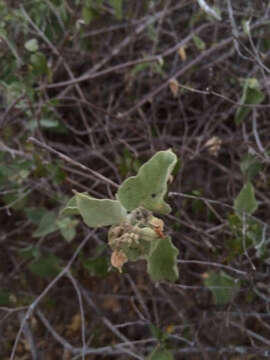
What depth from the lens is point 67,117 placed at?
195 centimetres

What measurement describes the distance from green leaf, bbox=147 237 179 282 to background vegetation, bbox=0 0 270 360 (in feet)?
0.58

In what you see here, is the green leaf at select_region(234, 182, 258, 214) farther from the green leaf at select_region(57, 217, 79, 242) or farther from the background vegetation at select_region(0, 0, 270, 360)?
the green leaf at select_region(57, 217, 79, 242)

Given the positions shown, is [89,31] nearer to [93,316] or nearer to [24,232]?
[24,232]

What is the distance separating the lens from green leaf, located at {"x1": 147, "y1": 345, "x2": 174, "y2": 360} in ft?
3.69

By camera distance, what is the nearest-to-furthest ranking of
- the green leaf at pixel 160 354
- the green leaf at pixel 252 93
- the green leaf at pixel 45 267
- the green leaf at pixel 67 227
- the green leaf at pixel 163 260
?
the green leaf at pixel 163 260 → the green leaf at pixel 160 354 → the green leaf at pixel 252 93 → the green leaf at pixel 67 227 → the green leaf at pixel 45 267

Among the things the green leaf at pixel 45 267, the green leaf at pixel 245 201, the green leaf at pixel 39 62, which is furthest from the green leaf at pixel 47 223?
the green leaf at pixel 245 201

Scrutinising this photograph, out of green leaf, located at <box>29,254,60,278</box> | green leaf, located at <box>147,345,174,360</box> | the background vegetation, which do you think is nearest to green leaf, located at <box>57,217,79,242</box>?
the background vegetation

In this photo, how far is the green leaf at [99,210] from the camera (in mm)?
703

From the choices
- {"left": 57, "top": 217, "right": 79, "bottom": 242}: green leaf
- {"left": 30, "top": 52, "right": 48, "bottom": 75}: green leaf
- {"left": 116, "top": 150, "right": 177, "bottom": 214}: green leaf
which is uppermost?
{"left": 30, "top": 52, "right": 48, "bottom": 75}: green leaf

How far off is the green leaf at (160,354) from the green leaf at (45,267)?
503 millimetres

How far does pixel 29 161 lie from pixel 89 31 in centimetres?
72

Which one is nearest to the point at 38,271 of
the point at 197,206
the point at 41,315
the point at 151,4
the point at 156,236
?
the point at 41,315

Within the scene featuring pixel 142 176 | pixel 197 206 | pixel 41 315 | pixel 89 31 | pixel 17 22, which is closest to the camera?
pixel 142 176

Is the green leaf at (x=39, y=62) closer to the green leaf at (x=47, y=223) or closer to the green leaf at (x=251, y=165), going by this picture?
→ the green leaf at (x=47, y=223)
